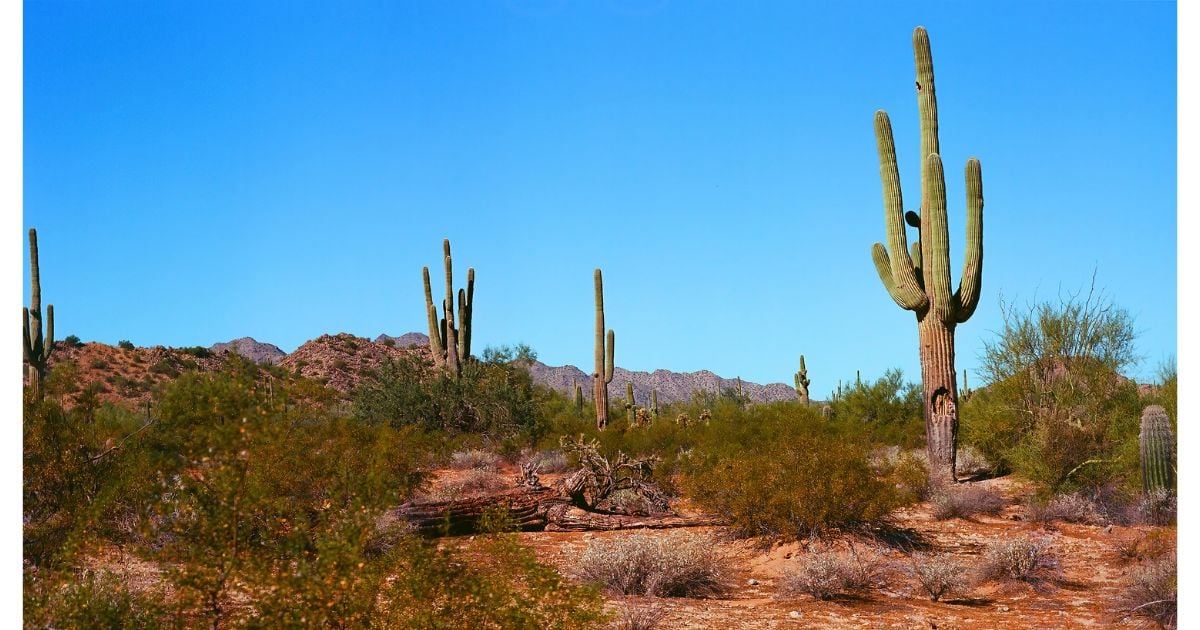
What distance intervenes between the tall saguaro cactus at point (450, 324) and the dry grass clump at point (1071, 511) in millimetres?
18153

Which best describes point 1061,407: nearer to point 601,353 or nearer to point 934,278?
point 934,278

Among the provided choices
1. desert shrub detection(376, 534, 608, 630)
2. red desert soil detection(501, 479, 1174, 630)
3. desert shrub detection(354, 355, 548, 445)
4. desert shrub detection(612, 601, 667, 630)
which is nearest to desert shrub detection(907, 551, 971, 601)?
red desert soil detection(501, 479, 1174, 630)

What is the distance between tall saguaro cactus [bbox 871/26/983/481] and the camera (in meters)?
17.5

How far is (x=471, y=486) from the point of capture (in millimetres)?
17469

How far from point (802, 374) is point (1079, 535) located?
23140 millimetres

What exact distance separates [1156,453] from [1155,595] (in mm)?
5865

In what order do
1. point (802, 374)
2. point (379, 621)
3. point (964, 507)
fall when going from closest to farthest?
point (379, 621), point (964, 507), point (802, 374)

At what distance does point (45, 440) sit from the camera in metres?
8.94

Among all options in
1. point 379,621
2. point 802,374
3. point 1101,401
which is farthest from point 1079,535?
point 802,374

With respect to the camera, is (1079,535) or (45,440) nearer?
(45,440)

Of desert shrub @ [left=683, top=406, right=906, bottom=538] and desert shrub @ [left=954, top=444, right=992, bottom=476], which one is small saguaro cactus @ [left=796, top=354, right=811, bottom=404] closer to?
desert shrub @ [left=954, top=444, right=992, bottom=476]

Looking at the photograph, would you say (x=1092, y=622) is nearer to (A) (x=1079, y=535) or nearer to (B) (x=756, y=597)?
(B) (x=756, y=597)

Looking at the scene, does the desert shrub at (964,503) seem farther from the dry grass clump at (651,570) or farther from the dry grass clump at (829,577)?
the dry grass clump at (651,570)

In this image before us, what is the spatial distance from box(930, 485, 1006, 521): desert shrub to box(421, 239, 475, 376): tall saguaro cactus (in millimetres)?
17122
